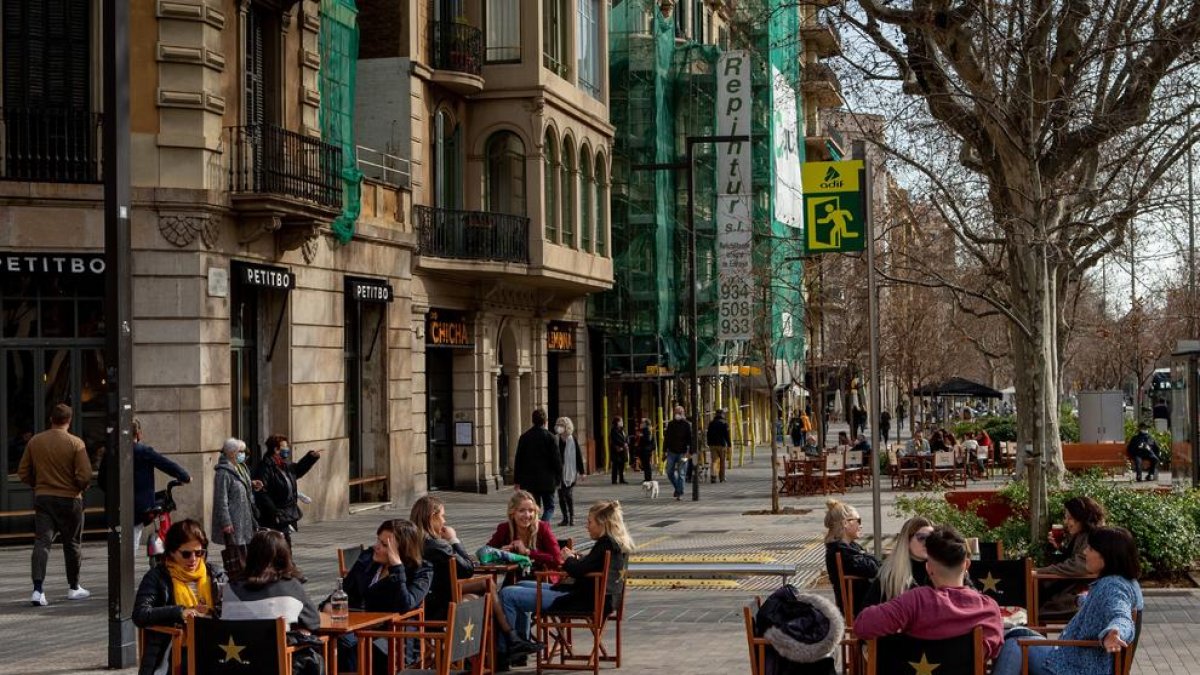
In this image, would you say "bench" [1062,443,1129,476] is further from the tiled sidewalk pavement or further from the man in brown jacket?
the man in brown jacket

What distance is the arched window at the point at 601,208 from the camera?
40.7 meters

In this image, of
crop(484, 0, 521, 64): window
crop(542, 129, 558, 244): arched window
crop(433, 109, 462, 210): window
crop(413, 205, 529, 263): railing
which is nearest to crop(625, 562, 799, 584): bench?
crop(413, 205, 529, 263): railing

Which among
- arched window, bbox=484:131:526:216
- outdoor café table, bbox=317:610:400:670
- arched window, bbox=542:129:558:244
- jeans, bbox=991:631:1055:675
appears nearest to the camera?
jeans, bbox=991:631:1055:675

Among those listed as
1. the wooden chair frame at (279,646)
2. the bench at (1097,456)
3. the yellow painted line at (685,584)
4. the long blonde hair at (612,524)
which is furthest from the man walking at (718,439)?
the wooden chair frame at (279,646)

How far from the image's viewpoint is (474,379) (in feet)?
116

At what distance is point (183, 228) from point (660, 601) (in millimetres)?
9773

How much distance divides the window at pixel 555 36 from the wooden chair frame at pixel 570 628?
24511 millimetres

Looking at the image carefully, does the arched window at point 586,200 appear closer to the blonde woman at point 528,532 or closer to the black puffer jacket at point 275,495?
the black puffer jacket at point 275,495

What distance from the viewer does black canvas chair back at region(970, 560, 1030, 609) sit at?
1147cm

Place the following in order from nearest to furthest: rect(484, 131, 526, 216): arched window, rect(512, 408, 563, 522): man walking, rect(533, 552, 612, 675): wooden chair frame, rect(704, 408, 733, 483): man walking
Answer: rect(533, 552, 612, 675): wooden chair frame < rect(512, 408, 563, 522): man walking < rect(484, 131, 526, 216): arched window < rect(704, 408, 733, 483): man walking

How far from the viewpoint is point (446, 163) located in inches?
1363

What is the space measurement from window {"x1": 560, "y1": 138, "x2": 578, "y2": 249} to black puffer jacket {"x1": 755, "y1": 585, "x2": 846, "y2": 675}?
29339 mm

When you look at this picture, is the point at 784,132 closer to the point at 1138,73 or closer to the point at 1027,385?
the point at 1027,385

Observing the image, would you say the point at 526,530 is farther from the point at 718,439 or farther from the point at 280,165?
the point at 718,439
